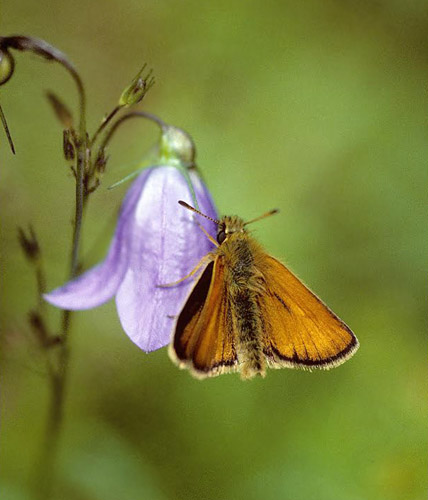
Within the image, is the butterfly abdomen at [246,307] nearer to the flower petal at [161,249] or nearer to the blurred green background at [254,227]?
the flower petal at [161,249]

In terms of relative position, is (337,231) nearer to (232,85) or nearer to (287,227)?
(287,227)

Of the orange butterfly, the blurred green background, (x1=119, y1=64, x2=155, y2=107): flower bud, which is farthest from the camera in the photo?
the blurred green background

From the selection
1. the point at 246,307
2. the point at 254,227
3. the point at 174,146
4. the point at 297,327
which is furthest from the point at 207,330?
the point at 254,227

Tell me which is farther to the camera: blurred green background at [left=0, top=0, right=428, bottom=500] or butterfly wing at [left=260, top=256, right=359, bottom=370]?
blurred green background at [left=0, top=0, right=428, bottom=500]

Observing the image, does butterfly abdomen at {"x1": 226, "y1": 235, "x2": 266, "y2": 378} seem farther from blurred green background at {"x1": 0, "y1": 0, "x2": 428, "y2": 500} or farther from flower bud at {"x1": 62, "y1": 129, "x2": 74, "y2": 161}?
blurred green background at {"x1": 0, "y1": 0, "x2": 428, "y2": 500}

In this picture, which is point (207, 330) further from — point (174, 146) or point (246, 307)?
point (174, 146)

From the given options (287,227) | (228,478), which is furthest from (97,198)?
(228,478)

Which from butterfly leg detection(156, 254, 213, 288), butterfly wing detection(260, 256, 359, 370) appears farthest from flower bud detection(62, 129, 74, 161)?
butterfly wing detection(260, 256, 359, 370)
